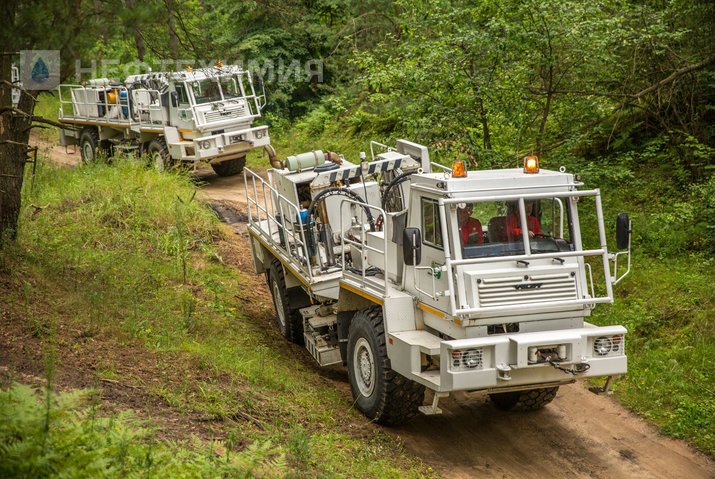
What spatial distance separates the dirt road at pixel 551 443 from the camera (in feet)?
26.8

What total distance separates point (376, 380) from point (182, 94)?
1303 cm

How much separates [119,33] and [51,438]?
4.16 m

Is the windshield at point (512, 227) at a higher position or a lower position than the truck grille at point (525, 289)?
higher

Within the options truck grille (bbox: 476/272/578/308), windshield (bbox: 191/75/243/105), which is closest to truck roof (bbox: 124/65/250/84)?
windshield (bbox: 191/75/243/105)

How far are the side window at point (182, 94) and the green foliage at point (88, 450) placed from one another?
14.0m

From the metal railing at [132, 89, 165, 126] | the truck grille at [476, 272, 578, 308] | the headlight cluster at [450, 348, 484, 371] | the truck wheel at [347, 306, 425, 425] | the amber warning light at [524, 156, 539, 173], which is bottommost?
the truck wheel at [347, 306, 425, 425]

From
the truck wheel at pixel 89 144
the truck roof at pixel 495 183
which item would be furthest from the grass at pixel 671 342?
the truck wheel at pixel 89 144

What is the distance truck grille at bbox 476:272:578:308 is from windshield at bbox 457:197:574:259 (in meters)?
0.31

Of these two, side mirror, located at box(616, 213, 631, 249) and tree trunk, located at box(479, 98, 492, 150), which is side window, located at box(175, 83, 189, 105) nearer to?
tree trunk, located at box(479, 98, 492, 150)

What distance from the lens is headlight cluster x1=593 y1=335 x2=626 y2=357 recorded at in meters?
7.80

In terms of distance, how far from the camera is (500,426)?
9102 mm

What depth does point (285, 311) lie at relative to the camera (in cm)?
1159

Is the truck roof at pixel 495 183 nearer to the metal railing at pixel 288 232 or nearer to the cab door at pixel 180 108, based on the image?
the metal railing at pixel 288 232

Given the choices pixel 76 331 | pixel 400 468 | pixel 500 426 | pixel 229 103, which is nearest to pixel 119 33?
pixel 76 331
